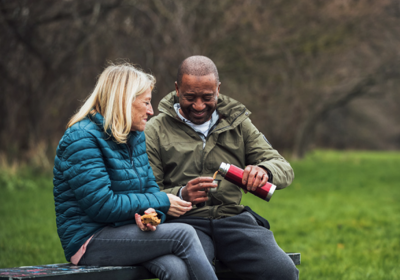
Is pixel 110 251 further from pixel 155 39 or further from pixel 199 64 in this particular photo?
pixel 155 39

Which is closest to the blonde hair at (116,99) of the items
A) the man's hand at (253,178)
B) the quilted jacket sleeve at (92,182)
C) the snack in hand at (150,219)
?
the quilted jacket sleeve at (92,182)

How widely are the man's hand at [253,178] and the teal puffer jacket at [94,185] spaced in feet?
1.50

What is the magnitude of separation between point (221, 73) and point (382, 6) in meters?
4.52

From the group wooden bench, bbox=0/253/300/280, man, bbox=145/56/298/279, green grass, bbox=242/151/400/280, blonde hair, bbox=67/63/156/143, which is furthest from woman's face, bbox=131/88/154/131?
green grass, bbox=242/151/400/280

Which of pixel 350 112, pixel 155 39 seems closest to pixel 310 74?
pixel 155 39

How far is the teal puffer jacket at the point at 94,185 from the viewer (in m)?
2.52

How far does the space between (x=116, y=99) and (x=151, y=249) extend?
0.79 metres

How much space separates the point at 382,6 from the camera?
43.5 feet

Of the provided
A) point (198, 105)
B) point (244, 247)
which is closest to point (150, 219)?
point (244, 247)

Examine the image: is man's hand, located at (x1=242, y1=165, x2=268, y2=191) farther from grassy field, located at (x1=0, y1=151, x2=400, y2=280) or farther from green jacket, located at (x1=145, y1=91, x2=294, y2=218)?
grassy field, located at (x1=0, y1=151, x2=400, y2=280)

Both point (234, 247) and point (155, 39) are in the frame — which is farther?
point (155, 39)

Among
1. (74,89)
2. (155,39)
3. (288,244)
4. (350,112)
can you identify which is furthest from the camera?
(350,112)

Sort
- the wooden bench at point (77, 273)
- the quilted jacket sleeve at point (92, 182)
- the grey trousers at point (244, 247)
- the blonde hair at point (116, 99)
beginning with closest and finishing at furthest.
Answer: the wooden bench at point (77, 273) → the quilted jacket sleeve at point (92, 182) → the blonde hair at point (116, 99) → the grey trousers at point (244, 247)

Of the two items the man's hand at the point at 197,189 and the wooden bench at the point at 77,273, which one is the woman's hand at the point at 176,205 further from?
the wooden bench at the point at 77,273
